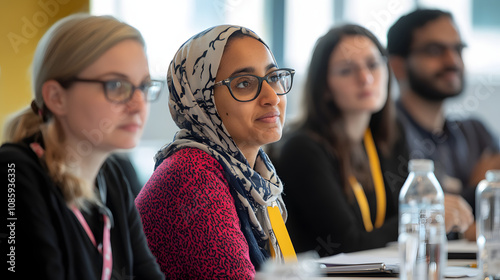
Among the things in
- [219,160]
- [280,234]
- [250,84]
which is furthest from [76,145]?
[280,234]

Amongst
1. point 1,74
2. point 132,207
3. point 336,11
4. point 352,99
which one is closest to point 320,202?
point 352,99

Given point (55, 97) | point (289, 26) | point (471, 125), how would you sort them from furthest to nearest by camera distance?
point (289, 26), point (471, 125), point (55, 97)

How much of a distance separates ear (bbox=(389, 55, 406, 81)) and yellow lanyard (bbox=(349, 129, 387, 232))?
68cm

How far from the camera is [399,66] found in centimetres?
312

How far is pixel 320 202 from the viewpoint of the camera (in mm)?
2131

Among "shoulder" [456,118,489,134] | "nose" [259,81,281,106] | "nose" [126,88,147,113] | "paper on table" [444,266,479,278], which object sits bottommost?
"paper on table" [444,266,479,278]

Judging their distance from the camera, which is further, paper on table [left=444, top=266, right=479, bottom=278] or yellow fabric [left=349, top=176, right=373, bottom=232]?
yellow fabric [left=349, top=176, right=373, bottom=232]

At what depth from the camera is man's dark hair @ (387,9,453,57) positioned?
306 centimetres

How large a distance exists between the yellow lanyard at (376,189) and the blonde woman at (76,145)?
4.00 ft

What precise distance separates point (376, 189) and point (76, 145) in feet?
4.90

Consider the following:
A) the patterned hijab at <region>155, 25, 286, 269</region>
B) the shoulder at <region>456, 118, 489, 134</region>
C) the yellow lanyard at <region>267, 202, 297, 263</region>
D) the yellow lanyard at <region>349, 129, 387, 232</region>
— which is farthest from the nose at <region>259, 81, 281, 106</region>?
the shoulder at <region>456, 118, 489, 134</region>

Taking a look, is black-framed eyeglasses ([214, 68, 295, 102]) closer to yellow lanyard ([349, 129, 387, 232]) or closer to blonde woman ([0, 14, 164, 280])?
blonde woman ([0, 14, 164, 280])

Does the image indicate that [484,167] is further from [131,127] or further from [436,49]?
[131,127]

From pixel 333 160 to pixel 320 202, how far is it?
0.70 feet
